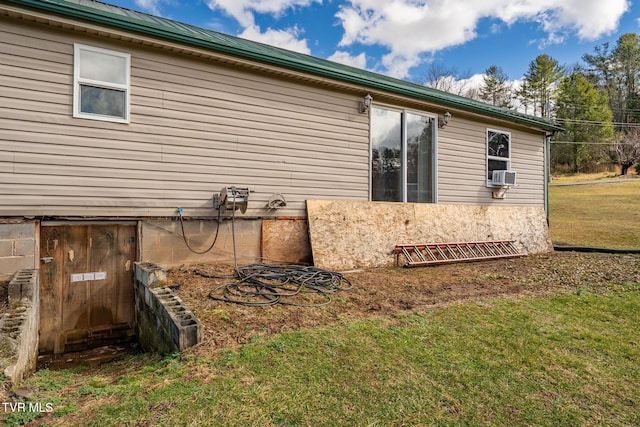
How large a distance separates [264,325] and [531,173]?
895 centimetres

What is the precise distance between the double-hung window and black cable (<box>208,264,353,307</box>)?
2.57 meters

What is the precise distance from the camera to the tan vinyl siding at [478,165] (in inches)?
305

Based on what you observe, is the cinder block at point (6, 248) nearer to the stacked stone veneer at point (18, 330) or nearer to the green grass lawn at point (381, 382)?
the stacked stone veneer at point (18, 330)

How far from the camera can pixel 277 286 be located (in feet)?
14.4

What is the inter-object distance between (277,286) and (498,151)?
7089 mm

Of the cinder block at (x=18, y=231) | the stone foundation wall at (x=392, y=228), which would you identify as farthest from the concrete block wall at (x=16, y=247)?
the stone foundation wall at (x=392, y=228)

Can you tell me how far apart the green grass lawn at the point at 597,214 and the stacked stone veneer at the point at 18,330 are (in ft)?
39.2

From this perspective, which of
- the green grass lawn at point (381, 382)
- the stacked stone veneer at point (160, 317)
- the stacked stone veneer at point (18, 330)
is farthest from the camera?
the stacked stone veneer at point (160, 317)

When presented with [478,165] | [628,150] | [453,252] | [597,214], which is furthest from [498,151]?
[628,150]

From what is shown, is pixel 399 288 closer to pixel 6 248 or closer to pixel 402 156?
pixel 402 156

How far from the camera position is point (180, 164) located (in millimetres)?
5070

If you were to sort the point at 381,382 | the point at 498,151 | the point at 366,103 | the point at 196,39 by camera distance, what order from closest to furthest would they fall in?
the point at 381,382, the point at 196,39, the point at 366,103, the point at 498,151

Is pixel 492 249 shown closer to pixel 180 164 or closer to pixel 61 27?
pixel 180 164

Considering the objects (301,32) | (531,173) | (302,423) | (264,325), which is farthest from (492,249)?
(301,32)
